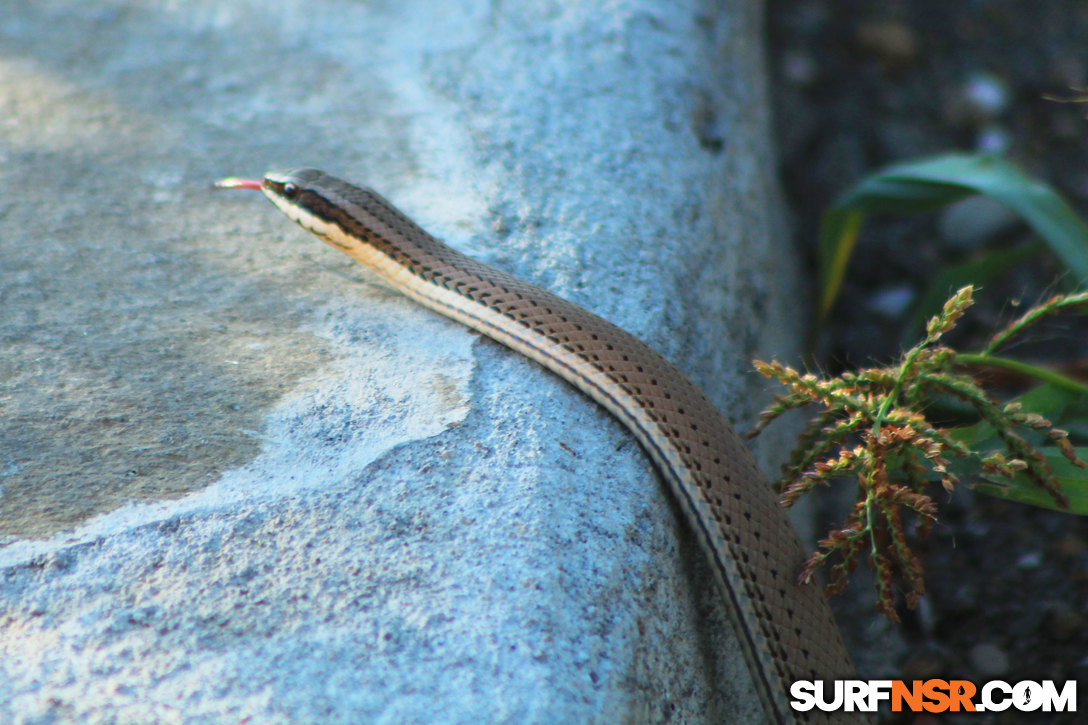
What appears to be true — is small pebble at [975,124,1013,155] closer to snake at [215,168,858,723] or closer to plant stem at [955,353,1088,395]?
plant stem at [955,353,1088,395]

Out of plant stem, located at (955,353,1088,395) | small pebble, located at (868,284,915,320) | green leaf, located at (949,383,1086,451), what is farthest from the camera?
small pebble, located at (868,284,915,320)

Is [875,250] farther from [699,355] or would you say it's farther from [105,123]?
[105,123]

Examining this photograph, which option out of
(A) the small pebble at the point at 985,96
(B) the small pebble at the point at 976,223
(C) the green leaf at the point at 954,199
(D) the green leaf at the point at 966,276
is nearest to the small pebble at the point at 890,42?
(A) the small pebble at the point at 985,96

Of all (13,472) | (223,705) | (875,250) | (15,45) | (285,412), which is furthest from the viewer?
(875,250)

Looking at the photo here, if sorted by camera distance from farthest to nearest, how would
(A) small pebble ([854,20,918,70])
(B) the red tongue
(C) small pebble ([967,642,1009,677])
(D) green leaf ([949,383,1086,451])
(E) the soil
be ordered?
(A) small pebble ([854,20,918,70]), (B) the red tongue, (E) the soil, (C) small pebble ([967,642,1009,677]), (D) green leaf ([949,383,1086,451])

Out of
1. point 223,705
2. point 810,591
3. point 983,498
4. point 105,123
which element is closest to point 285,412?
point 223,705

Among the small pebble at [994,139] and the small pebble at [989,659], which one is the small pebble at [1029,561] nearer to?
the small pebble at [989,659]

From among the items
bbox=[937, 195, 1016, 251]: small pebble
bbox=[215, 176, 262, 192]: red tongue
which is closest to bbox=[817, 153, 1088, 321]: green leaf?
bbox=[937, 195, 1016, 251]: small pebble
